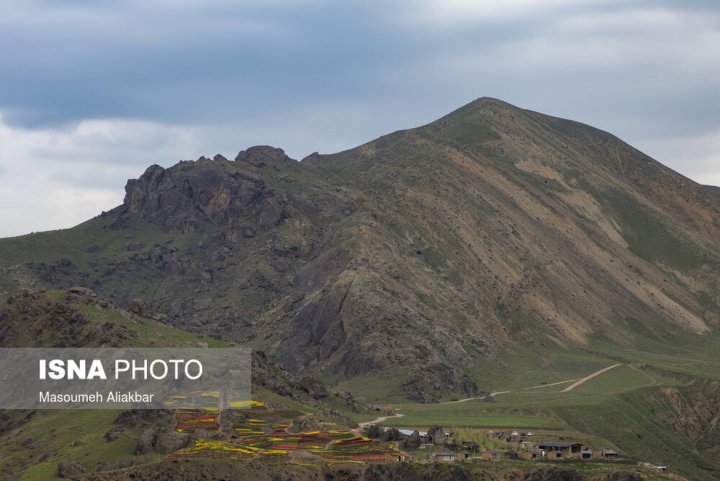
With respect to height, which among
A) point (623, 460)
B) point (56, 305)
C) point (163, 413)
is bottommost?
point (623, 460)

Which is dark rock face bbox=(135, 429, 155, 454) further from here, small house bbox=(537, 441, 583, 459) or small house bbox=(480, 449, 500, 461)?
small house bbox=(537, 441, 583, 459)

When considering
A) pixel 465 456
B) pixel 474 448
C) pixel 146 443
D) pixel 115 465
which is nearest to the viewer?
pixel 115 465

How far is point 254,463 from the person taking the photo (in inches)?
5389

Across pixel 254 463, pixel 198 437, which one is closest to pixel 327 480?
pixel 254 463

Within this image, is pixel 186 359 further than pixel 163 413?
Yes

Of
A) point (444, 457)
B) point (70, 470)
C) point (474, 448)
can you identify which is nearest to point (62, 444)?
point (70, 470)

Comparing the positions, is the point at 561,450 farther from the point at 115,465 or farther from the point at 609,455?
the point at 115,465

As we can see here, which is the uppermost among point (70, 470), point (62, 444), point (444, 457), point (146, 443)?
point (146, 443)

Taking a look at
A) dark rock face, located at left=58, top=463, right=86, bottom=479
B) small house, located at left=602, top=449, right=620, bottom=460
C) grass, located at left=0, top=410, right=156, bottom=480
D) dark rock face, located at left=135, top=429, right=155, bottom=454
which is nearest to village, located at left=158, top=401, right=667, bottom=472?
small house, located at left=602, top=449, right=620, bottom=460

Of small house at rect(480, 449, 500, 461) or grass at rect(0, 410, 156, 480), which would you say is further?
small house at rect(480, 449, 500, 461)

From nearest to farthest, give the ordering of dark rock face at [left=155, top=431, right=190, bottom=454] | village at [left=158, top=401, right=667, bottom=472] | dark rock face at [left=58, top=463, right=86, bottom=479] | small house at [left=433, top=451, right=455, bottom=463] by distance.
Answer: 1. dark rock face at [left=58, top=463, right=86, bottom=479]
2. dark rock face at [left=155, top=431, right=190, bottom=454]
3. village at [left=158, top=401, right=667, bottom=472]
4. small house at [left=433, top=451, right=455, bottom=463]

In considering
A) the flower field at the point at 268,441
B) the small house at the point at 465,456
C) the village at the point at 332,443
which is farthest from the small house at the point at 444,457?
the flower field at the point at 268,441

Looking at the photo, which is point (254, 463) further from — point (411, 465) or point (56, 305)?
point (56, 305)

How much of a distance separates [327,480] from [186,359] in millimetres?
42610
